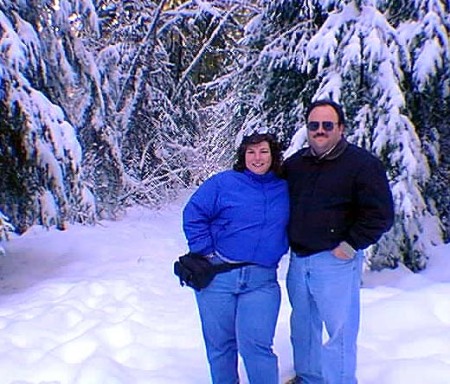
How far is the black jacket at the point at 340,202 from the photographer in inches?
118

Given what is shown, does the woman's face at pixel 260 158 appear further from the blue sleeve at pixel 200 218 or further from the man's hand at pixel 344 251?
the man's hand at pixel 344 251

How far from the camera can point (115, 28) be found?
14648 mm

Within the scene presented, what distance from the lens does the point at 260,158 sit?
3.21 m

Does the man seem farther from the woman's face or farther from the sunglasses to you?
the woman's face

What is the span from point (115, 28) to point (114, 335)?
11.4 meters

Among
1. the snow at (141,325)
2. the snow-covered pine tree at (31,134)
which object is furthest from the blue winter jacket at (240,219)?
the snow-covered pine tree at (31,134)

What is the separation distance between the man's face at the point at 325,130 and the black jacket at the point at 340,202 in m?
0.05

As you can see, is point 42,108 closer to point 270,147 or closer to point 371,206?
point 270,147

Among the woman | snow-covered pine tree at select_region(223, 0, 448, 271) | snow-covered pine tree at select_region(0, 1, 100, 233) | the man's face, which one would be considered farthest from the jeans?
snow-covered pine tree at select_region(0, 1, 100, 233)

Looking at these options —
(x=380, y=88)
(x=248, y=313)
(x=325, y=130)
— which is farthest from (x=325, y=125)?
(x=380, y=88)

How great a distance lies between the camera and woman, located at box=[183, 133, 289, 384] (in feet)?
10.4

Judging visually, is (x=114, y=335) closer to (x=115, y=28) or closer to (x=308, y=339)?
(x=308, y=339)

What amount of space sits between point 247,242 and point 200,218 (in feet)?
0.92

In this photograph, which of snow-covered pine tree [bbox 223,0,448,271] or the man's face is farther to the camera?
snow-covered pine tree [bbox 223,0,448,271]
